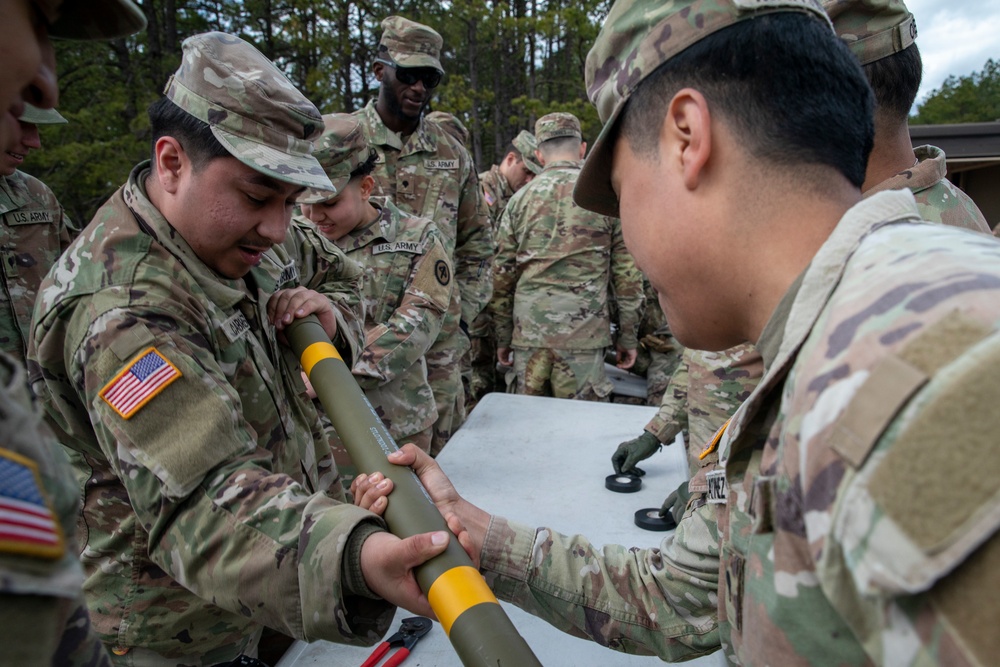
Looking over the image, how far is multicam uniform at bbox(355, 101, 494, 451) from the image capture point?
4.64 meters

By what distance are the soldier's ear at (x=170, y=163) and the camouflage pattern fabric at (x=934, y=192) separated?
1.96 metres

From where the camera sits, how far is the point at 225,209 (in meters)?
1.80

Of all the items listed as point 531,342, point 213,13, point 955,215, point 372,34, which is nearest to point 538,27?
point 372,34

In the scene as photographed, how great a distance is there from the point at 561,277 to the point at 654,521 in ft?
11.7

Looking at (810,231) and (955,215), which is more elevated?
(810,231)

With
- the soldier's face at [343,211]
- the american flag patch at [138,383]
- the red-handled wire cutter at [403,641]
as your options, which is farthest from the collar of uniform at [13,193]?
the red-handled wire cutter at [403,641]

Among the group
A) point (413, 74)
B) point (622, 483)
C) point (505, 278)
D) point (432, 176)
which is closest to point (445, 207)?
point (432, 176)

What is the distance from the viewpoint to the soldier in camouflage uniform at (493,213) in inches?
283

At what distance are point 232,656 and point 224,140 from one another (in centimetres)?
141

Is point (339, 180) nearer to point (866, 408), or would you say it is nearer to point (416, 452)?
point (416, 452)

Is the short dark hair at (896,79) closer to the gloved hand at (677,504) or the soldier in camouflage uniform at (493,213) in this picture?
the gloved hand at (677,504)

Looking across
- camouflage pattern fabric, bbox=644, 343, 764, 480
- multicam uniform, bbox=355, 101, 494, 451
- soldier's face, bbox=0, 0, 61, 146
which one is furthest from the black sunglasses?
soldier's face, bbox=0, 0, 61, 146

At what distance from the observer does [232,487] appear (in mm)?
1500

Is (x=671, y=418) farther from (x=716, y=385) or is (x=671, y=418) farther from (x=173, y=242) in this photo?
(x=173, y=242)
